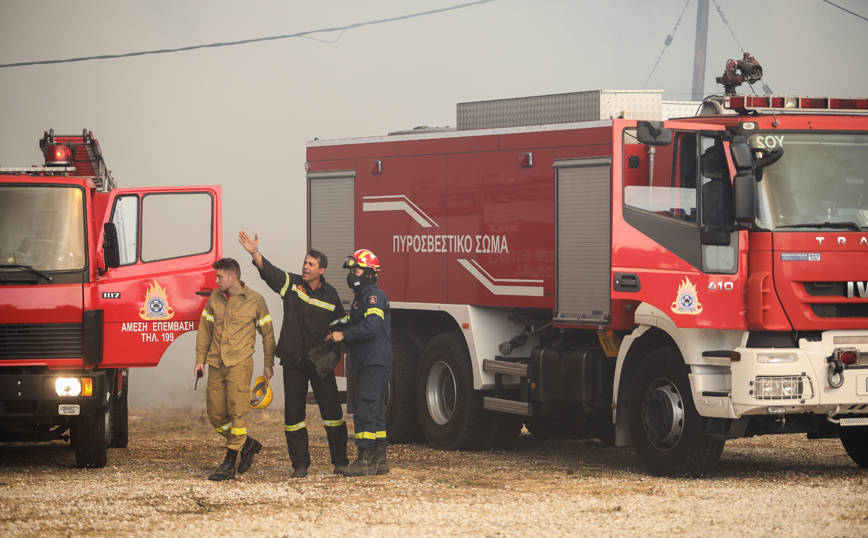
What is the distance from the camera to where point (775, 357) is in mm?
9664

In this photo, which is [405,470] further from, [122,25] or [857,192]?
[122,25]

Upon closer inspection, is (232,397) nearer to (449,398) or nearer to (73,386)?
(73,386)

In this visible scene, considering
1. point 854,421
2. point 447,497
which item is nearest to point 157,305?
point 447,497

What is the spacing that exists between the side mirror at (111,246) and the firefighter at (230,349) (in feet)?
3.16

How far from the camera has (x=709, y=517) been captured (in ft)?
27.8

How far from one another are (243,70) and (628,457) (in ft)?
52.5

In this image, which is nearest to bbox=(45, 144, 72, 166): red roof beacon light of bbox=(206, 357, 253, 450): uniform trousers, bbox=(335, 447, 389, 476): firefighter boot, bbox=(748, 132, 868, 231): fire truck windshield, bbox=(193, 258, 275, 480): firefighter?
bbox=(193, 258, 275, 480): firefighter

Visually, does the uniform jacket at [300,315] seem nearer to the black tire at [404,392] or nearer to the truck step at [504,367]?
the truck step at [504,367]

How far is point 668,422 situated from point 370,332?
8.70 ft

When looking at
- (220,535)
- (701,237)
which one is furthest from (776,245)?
(220,535)

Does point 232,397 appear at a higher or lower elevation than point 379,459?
higher

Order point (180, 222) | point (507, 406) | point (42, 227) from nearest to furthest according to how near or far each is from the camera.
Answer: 1. point (42, 227)
2. point (507, 406)
3. point (180, 222)

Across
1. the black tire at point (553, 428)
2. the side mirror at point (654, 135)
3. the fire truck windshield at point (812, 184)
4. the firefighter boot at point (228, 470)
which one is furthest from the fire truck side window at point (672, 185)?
the firefighter boot at point (228, 470)

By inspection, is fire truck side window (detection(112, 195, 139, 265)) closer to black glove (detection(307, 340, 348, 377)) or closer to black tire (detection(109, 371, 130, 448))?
black glove (detection(307, 340, 348, 377))
